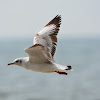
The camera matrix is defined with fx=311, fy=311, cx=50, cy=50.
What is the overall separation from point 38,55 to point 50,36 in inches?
68.5

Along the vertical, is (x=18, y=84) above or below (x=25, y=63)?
below

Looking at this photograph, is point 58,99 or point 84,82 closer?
point 58,99

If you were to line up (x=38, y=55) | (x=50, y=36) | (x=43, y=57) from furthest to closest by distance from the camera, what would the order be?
1. (x=50, y=36)
2. (x=43, y=57)
3. (x=38, y=55)

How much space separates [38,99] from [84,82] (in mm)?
12026

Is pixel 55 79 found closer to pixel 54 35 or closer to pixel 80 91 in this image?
pixel 80 91

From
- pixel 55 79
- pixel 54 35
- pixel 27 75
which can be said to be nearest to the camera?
pixel 54 35

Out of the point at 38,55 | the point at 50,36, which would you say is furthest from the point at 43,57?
the point at 50,36

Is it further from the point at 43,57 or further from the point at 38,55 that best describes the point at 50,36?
the point at 38,55

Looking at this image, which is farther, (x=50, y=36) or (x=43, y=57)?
(x=50, y=36)

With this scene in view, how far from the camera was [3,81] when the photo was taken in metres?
51.2

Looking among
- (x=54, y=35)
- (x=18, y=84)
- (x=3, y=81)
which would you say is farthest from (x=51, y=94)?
(x=54, y=35)

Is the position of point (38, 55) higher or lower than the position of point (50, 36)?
lower

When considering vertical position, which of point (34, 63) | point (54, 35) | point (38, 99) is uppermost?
point (54, 35)

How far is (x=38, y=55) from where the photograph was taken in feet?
31.3
